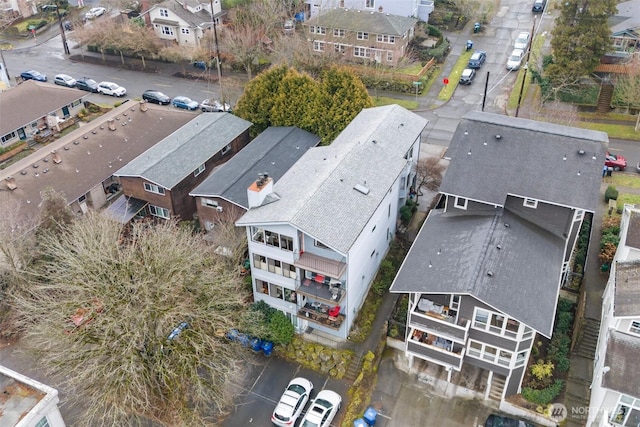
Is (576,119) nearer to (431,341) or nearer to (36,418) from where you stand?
(431,341)

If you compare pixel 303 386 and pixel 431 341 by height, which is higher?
pixel 431 341

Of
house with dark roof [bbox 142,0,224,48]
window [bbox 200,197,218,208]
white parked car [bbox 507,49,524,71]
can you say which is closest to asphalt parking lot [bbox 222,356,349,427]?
window [bbox 200,197,218,208]

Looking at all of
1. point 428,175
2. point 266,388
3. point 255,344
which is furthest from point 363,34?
point 266,388

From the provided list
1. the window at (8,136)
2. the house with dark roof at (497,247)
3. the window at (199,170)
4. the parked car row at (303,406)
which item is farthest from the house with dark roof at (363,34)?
the parked car row at (303,406)

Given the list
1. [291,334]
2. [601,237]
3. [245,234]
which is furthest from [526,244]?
[245,234]

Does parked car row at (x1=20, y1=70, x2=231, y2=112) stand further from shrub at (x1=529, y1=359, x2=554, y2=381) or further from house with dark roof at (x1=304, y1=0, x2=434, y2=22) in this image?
shrub at (x1=529, y1=359, x2=554, y2=381)

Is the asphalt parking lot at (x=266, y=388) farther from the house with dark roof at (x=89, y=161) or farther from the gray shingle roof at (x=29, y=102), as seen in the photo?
the gray shingle roof at (x=29, y=102)

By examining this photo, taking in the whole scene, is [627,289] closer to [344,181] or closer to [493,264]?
[493,264]
